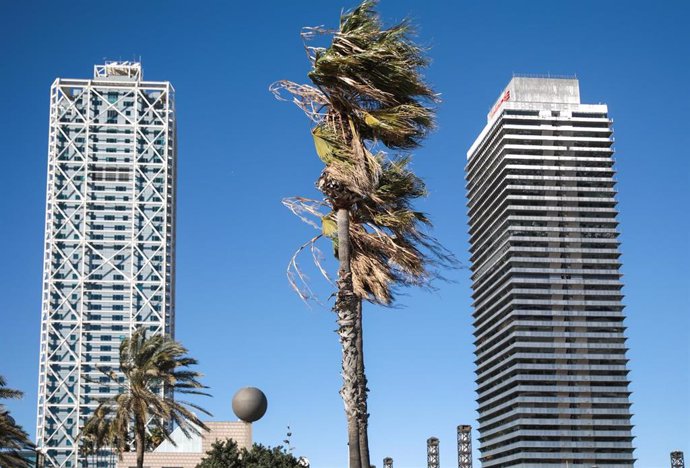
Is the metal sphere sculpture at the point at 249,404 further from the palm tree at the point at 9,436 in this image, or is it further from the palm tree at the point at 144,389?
the palm tree at the point at 9,436

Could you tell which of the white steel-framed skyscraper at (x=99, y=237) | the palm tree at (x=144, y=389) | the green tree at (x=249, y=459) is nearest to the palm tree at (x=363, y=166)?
the green tree at (x=249, y=459)

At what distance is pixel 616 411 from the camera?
196 meters

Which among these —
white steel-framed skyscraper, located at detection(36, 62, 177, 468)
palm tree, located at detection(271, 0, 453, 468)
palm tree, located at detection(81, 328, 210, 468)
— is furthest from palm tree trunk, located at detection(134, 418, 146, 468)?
white steel-framed skyscraper, located at detection(36, 62, 177, 468)

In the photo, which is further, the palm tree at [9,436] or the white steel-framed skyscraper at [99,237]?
the white steel-framed skyscraper at [99,237]

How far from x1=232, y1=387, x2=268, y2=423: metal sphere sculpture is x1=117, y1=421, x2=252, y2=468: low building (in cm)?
196

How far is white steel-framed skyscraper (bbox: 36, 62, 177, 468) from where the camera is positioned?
179250mm

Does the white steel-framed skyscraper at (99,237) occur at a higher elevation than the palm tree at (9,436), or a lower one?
higher

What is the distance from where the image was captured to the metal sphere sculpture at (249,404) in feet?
154

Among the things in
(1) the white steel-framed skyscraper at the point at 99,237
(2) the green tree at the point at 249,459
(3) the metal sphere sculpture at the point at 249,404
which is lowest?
(2) the green tree at the point at 249,459

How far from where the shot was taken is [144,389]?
4625 cm

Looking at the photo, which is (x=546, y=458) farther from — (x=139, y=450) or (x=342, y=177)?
(x=342, y=177)

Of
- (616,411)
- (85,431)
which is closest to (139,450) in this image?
(85,431)

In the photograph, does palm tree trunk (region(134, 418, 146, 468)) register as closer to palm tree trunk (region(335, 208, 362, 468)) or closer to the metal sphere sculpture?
the metal sphere sculpture

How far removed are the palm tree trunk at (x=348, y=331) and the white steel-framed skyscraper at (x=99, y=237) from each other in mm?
165141
